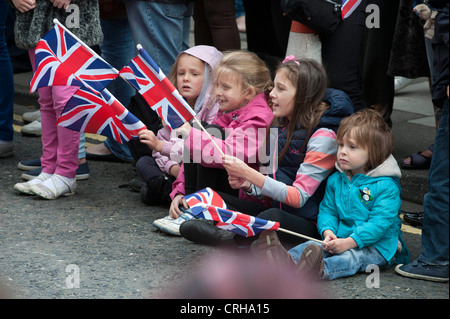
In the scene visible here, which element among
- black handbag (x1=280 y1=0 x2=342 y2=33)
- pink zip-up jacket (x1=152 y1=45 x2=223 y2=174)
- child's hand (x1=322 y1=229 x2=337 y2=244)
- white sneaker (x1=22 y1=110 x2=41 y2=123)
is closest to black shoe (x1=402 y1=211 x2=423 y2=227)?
child's hand (x1=322 y1=229 x2=337 y2=244)

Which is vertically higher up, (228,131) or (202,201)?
(228,131)

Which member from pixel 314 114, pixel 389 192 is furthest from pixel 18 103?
pixel 389 192

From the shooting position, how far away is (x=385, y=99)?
467 centimetres

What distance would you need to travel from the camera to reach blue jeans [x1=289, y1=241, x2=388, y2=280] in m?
2.97

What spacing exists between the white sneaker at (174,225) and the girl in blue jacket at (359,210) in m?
0.72

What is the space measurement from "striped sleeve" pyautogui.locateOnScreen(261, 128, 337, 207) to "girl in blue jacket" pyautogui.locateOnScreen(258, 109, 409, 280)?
82 millimetres

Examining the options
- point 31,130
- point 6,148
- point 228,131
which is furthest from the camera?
point 31,130

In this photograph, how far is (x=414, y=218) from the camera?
12.3 feet

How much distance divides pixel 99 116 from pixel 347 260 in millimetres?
1569

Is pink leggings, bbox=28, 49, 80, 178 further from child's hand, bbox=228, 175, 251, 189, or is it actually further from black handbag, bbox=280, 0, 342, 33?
black handbag, bbox=280, 0, 342, 33

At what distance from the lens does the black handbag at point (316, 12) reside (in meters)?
3.67

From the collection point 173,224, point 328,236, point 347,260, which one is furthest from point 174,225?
point 347,260

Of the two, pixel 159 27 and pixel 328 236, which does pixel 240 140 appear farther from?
pixel 159 27

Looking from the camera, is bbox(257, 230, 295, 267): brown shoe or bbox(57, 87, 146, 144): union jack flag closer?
bbox(257, 230, 295, 267): brown shoe
